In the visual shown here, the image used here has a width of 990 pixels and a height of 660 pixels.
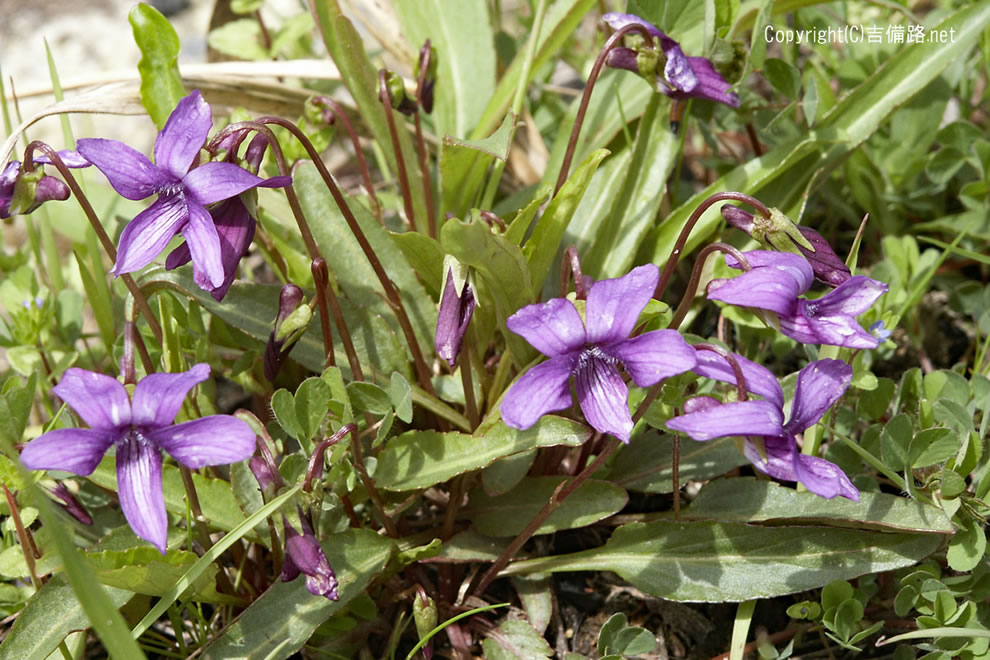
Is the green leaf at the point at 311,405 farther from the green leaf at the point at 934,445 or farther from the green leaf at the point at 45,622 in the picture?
the green leaf at the point at 934,445

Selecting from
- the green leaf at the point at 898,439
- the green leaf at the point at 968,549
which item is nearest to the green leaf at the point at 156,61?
the green leaf at the point at 898,439

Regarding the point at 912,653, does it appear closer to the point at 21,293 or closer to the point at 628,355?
the point at 628,355

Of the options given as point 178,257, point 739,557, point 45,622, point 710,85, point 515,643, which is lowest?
point 515,643

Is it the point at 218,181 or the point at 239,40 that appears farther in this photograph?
the point at 239,40

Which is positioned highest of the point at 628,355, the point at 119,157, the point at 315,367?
the point at 119,157

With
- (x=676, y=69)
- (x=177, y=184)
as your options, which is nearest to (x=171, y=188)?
(x=177, y=184)

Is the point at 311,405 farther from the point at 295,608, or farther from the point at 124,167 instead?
the point at 124,167

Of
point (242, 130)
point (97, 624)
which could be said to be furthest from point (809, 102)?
point (97, 624)
